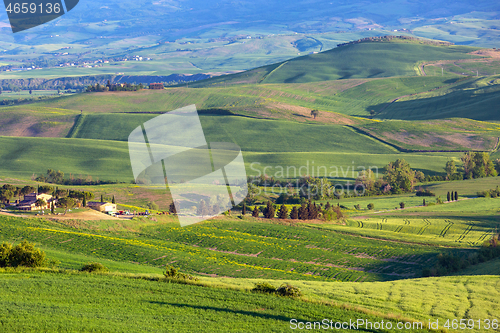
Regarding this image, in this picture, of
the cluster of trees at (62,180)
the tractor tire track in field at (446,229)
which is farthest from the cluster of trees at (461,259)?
the cluster of trees at (62,180)

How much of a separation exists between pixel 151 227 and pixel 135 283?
3419cm

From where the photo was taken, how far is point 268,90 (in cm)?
19850

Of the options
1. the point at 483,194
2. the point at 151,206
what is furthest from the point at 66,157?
the point at 483,194

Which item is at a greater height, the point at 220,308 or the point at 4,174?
the point at 220,308

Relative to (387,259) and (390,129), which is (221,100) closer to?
(390,129)

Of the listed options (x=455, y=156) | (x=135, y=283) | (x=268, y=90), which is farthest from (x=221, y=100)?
(x=135, y=283)

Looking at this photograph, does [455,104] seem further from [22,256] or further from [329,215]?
[22,256]

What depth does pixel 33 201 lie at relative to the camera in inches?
2662

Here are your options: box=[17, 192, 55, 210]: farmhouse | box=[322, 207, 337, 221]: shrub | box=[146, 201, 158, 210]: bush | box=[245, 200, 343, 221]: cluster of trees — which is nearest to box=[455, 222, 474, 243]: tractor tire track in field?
box=[245, 200, 343, 221]: cluster of trees

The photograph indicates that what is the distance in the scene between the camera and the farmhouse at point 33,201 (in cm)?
6562

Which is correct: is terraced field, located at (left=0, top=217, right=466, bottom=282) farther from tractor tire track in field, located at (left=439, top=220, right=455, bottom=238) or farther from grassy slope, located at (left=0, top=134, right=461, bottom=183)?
grassy slope, located at (left=0, top=134, right=461, bottom=183)

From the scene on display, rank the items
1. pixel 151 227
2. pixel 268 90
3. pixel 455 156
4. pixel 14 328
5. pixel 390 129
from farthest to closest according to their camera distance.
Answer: pixel 268 90
pixel 390 129
pixel 455 156
pixel 151 227
pixel 14 328

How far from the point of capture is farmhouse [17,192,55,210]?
65619 mm

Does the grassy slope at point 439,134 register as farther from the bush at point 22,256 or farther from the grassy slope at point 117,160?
the bush at point 22,256
